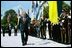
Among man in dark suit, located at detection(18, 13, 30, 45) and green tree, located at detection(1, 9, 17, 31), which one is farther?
green tree, located at detection(1, 9, 17, 31)

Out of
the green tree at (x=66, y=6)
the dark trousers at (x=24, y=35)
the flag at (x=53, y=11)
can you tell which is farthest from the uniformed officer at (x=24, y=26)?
the green tree at (x=66, y=6)

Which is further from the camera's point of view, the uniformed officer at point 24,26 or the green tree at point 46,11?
the green tree at point 46,11

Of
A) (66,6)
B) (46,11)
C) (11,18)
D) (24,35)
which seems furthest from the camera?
(11,18)

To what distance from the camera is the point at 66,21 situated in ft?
31.1

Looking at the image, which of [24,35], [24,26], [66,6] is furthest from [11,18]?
[66,6]

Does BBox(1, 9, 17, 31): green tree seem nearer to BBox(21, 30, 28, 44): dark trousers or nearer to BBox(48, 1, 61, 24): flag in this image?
BBox(21, 30, 28, 44): dark trousers

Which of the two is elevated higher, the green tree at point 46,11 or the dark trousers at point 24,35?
the green tree at point 46,11

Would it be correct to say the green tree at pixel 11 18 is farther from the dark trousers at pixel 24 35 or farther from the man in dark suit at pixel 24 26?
the dark trousers at pixel 24 35

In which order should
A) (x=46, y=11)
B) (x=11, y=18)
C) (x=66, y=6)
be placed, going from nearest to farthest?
(x=66, y=6) < (x=46, y=11) < (x=11, y=18)

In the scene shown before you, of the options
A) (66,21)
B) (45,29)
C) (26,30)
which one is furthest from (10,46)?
(66,21)

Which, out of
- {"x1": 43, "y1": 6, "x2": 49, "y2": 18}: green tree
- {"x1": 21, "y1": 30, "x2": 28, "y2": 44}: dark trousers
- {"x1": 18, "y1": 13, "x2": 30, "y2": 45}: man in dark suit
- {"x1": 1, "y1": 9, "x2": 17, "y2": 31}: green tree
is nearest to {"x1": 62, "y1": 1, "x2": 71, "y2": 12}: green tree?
{"x1": 43, "y1": 6, "x2": 49, "y2": 18}: green tree

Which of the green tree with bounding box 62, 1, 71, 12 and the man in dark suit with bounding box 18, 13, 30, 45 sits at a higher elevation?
the green tree with bounding box 62, 1, 71, 12

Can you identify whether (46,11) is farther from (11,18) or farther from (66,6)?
(11,18)

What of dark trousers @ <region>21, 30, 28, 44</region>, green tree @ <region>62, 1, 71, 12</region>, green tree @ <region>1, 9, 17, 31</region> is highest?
green tree @ <region>62, 1, 71, 12</region>
